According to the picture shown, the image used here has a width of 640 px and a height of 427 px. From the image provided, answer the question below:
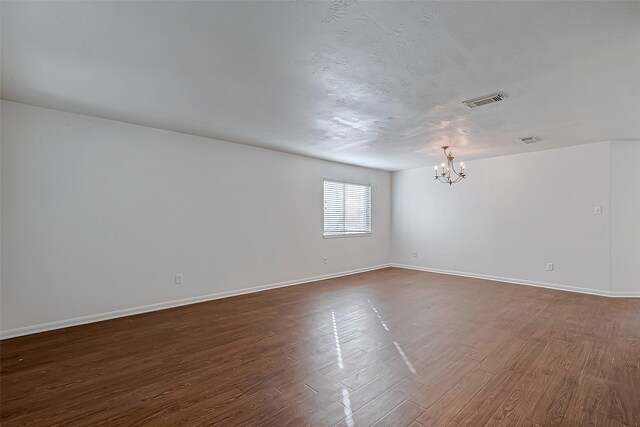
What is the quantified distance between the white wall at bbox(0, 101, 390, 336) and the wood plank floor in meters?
0.44

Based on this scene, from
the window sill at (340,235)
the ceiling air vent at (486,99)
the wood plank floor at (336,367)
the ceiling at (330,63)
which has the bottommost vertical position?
the wood plank floor at (336,367)

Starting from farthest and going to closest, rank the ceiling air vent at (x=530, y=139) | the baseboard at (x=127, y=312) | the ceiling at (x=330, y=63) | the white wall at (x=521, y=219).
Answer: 1. the white wall at (x=521, y=219)
2. the ceiling air vent at (x=530, y=139)
3. the baseboard at (x=127, y=312)
4. the ceiling at (x=330, y=63)

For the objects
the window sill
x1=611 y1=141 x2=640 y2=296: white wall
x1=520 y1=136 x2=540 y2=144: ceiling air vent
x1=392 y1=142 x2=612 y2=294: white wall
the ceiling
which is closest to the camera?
the ceiling

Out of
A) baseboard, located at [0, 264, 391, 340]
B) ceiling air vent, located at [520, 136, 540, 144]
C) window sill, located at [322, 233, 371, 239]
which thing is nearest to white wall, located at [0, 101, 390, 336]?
baseboard, located at [0, 264, 391, 340]

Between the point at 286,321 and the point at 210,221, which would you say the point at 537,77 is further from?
the point at 210,221

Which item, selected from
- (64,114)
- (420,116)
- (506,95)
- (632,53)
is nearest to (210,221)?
(64,114)

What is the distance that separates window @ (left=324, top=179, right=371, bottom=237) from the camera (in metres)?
6.17

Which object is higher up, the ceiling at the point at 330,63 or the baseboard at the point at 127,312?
the ceiling at the point at 330,63

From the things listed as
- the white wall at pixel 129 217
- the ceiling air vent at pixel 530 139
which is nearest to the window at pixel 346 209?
the white wall at pixel 129 217

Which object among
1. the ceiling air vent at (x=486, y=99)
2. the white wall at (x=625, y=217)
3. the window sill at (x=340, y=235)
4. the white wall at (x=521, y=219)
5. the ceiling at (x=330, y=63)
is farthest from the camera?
the window sill at (x=340, y=235)

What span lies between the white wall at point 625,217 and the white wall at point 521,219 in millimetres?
98

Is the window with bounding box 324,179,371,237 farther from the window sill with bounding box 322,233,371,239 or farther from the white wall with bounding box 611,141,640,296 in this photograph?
the white wall with bounding box 611,141,640,296

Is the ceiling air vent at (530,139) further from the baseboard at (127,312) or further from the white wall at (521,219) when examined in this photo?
the baseboard at (127,312)

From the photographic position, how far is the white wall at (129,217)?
318 centimetres
